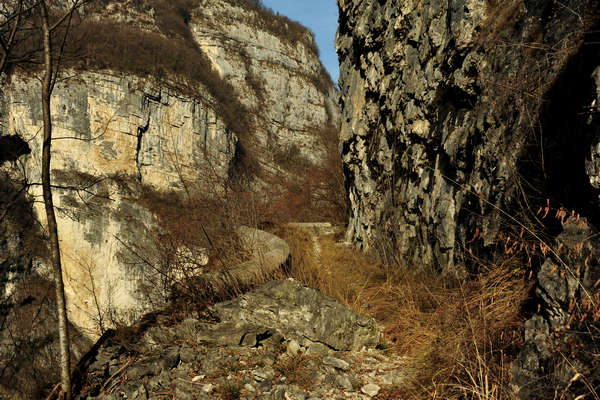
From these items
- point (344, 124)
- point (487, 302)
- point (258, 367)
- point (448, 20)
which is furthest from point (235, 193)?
point (344, 124)

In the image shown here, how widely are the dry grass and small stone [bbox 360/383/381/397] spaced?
9 cm

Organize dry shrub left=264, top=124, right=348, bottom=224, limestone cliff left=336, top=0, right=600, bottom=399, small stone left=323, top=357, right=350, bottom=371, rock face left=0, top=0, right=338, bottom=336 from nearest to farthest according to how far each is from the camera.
→ limestone cliff left=336, top=0, right=600, bottom=399, small stone left=323, top=357, right=350, bottom=371, dry shrub left=264, top=124, right=348, bottom=224, rock face left=0, top=0, right=338, bottom=336

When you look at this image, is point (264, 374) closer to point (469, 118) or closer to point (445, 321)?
point (445, 321)

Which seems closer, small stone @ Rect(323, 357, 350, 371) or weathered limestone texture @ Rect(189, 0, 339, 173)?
small stone @ Rect(323, 357, 350, 371)

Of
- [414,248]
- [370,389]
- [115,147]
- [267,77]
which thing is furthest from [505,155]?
[267,77]

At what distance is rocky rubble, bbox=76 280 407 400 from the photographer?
2.44 meters

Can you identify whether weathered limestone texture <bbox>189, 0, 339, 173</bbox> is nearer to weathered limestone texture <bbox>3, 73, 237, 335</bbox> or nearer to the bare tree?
weathered limestone texture <bbox>3, 73, 237, 335</bbox>

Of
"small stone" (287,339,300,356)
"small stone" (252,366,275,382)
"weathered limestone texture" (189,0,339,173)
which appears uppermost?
"weathered limestone texture" (189,0,339,173)

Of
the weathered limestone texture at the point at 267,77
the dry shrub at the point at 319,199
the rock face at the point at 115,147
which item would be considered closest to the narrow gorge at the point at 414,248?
the dry shrub at the point at 319,199

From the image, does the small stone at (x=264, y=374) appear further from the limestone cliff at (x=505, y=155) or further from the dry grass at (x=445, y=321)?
the limestone cliff at (x=505, y=155)

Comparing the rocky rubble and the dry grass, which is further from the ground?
the dry grass

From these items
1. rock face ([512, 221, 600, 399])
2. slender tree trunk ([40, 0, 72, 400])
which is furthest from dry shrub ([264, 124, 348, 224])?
rock face ([512, 221, 600, 399])

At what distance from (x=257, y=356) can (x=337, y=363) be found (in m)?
0.70

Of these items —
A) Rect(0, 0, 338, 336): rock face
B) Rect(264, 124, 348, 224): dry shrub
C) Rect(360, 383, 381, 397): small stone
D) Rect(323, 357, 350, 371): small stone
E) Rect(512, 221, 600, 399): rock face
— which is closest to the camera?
Rect(512, 221, 600, 399): rock face
